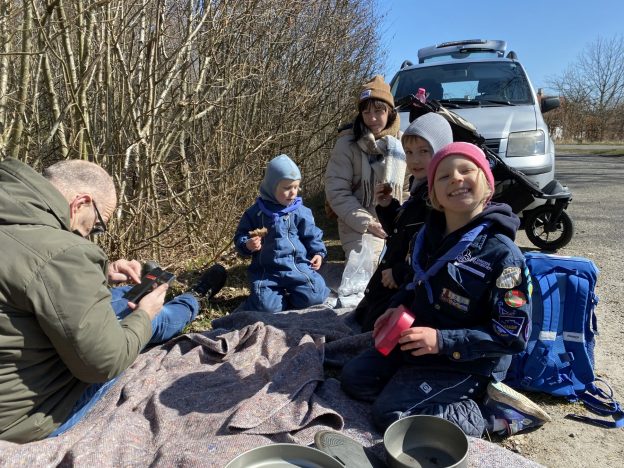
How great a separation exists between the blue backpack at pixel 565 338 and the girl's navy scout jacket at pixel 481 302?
306mm

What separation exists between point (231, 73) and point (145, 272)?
2.94 meters

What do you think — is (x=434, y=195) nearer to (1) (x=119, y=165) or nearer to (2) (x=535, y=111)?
(1) (x=119, y=165)

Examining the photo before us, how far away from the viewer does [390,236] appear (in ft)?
10.7

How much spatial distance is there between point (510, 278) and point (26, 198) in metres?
1.90

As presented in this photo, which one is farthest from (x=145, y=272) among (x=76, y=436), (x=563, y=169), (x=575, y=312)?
(x=563, y=169)

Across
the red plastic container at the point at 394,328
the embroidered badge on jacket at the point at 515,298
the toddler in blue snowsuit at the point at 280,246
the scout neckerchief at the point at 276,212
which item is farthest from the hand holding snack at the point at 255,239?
the embroidered badge on jacket at the point at 515,298

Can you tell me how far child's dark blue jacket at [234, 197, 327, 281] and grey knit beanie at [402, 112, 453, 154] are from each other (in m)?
1.24

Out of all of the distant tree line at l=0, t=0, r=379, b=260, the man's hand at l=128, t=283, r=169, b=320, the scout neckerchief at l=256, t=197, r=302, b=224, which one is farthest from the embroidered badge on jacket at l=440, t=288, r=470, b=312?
the distant tree line at l=0, t=0, r=379, b=260

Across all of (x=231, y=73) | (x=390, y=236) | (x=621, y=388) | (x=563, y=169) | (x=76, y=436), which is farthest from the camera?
(x=563, y=169)

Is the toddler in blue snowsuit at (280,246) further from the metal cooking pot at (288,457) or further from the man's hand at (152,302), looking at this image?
the metal cooking pot at (288,457)

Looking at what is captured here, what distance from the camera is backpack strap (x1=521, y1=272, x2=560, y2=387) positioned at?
8.22 ft

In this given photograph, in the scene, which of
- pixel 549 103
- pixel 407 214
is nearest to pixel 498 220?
pixel 407 214

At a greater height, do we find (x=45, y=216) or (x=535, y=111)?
(x=535, y=111)

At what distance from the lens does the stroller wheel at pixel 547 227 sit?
495cm
